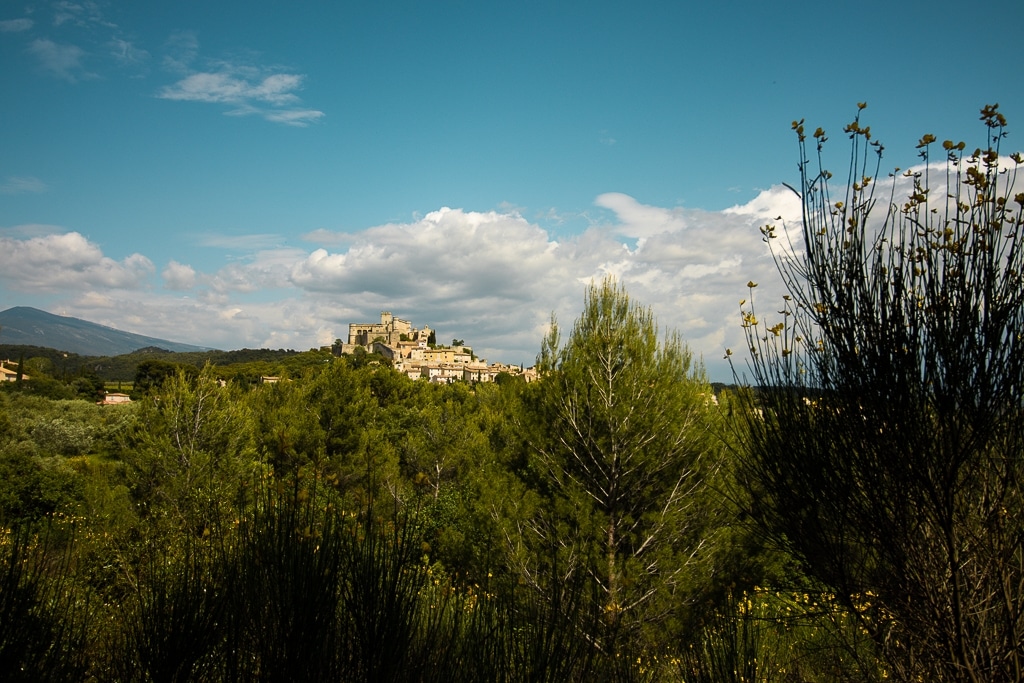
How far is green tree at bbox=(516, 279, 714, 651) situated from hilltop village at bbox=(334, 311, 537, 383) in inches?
3359

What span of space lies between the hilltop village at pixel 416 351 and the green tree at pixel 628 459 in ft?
280

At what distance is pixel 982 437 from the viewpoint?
402 cm

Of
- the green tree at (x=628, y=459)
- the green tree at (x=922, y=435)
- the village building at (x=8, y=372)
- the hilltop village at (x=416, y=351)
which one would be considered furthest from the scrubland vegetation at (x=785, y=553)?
the hilltop village at (x=416, y=351)

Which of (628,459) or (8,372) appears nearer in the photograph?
(628,459)

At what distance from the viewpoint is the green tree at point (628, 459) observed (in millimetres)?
12109

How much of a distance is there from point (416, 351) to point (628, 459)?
10977cm

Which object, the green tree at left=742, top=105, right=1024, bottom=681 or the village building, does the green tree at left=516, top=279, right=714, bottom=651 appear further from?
the village building

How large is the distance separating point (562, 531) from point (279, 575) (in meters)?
9.67

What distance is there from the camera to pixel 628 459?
40.6 feet

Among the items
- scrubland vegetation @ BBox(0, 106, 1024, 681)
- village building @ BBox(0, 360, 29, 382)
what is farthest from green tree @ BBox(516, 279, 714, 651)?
village building @ BBox(0, 360, 29, 382)

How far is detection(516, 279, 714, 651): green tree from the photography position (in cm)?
1211

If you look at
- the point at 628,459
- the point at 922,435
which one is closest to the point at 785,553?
the point at 922,435

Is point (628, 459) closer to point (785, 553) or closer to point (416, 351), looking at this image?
point (785, 553)

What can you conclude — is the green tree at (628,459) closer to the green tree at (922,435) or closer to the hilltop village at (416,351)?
the green tree at (922,435)
